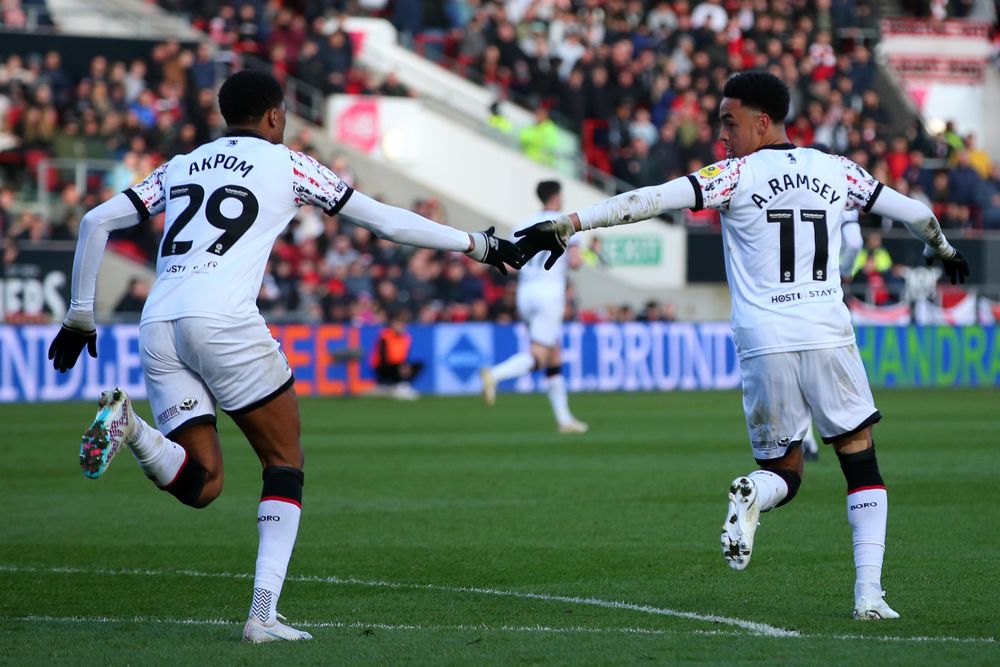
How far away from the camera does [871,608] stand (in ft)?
22.3

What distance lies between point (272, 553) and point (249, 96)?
1.85m

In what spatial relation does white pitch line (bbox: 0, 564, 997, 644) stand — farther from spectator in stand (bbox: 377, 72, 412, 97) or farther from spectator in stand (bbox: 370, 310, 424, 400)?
spectator in stand (bbox: 377, 72, 412, 97)

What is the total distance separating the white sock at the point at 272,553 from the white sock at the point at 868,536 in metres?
2.33

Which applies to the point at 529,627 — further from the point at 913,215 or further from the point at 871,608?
the point at 913,215

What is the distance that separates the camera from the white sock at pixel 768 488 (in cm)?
684

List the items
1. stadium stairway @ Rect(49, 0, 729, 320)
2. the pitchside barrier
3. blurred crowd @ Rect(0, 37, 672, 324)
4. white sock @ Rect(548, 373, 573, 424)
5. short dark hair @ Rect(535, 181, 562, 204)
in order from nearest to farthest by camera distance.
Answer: short dark hair @ Rect(535, 181, 562, 204) → white sock @ Rect(548, 373, 573, 424) → the pitchside barrier → blurred crowd @ Rect(0, 37, 672, 324) → stadium stairway @ Rect(49, 0, 729, 320)

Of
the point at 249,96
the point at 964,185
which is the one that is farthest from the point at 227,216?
the point at 964,185

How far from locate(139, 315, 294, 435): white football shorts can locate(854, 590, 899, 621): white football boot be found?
98.2 inches

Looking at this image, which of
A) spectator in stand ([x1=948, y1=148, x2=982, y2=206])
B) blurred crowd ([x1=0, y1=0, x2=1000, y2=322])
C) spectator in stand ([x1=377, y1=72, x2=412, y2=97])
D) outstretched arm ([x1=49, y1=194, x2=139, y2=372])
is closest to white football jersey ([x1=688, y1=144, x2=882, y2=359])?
outstretched arm ([x1=49, y1=194, x2=139, y2=372])

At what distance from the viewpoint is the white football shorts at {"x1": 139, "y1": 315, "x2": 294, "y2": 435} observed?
660cm

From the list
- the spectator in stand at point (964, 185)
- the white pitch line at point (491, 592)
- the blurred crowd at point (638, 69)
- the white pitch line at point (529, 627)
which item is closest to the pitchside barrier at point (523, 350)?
the blurred crowd at point (638, 69)

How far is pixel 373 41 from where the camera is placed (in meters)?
32.2

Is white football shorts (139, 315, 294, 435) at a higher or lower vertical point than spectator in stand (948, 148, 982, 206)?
lower

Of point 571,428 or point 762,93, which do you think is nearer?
point 762,93
